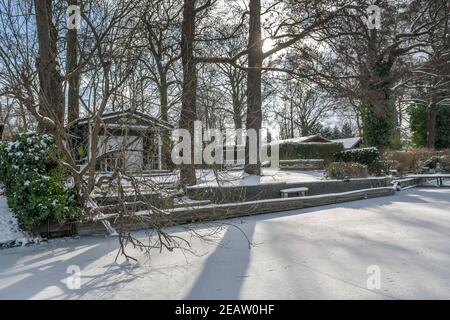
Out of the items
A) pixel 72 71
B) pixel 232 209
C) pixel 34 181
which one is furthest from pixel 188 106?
pixel 34 181

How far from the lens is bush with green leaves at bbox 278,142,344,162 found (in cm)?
2553

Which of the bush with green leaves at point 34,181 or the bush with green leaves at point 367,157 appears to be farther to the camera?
the bush with green leaves at point 367,157

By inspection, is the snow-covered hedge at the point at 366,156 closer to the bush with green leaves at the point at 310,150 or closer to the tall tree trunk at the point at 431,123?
the bush with green leaves at the point at 310,150

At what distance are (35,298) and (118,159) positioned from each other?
2.57 m

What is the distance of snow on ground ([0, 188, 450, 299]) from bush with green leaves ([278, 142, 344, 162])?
18.1 m

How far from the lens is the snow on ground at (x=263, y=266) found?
3936 millimetres

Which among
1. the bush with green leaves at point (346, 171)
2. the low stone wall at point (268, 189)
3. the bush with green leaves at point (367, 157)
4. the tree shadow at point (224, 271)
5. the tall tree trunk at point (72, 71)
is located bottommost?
the tree shadow at point (224, 271)

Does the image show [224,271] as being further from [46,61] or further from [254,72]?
[254,72]

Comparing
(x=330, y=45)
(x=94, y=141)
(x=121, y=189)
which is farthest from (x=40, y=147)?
(x=330, y=45)

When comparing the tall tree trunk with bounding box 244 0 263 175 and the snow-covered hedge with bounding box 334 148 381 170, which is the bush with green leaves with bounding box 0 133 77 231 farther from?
the snow-covered hedge with bounding box 334 148 381 170

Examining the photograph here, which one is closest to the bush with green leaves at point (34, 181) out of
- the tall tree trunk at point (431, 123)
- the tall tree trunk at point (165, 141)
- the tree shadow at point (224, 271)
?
the tall tree trunk at point (165, 141)

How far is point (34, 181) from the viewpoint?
6523 millimetres

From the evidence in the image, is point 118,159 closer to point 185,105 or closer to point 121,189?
point 121,189

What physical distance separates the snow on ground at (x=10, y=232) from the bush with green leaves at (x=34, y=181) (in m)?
0.14
